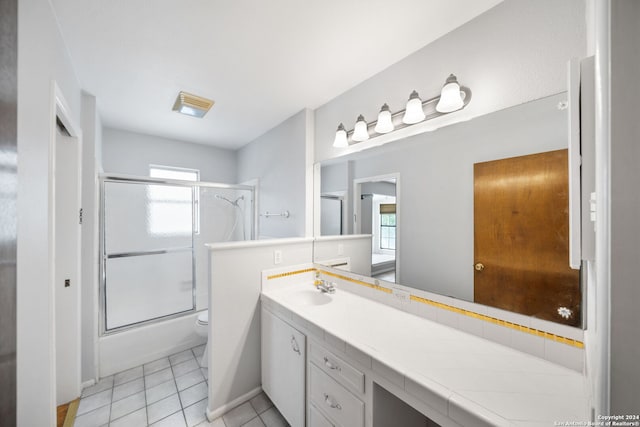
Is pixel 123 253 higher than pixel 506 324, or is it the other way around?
pixel 123 253

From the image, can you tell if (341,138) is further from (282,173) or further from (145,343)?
(145,343)

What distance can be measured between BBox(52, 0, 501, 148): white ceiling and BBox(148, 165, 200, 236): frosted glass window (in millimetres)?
876

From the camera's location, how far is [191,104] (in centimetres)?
207

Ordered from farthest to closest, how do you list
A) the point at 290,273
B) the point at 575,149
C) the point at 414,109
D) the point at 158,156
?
the point at 158,156 < the point at 290,273 < the point at 414,109 < the point at 575,149

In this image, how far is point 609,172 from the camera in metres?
0.37

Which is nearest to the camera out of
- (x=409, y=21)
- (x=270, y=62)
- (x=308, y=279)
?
(x=409, y=21)

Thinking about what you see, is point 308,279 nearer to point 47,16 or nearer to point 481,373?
point 481,373

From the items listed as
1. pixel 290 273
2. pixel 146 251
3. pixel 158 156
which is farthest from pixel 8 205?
pixel 158 156

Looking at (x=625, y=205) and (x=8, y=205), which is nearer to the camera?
(x=625, y=205)

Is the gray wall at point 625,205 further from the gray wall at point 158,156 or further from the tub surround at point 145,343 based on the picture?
the gray wall at point 158,156

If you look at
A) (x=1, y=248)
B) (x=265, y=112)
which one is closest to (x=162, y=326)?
(x=1, y=248)

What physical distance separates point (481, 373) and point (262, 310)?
4.61 ft

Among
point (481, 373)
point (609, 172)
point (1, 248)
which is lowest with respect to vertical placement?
point (481, 373)

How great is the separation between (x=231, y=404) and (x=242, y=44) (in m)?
2.43
